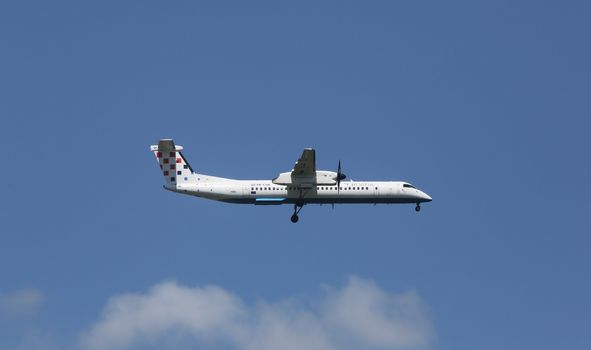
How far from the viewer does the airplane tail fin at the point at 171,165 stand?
68.1m

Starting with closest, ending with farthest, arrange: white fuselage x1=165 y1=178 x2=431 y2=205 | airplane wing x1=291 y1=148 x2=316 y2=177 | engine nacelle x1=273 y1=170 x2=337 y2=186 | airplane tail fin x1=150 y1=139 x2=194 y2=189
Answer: airplane wing x1=291 y1=148 x2=316 y2=177 < engine nacelle x1=273 y1=170 x2=337 y2=186 < white fuselage x1=165 y1=178 x2=431 y2=205 < airplane tail fin x1=150 y1=139 x2=194 y2=189

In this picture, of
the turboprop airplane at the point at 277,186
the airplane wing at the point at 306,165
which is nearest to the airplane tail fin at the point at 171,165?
the turboprop airplane at the point at 277,186

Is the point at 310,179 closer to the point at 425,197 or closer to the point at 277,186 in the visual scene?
the point at 277,186

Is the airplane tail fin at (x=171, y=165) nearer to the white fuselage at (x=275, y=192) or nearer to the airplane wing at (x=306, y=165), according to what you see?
the white fuselage at (x=275, y=192)

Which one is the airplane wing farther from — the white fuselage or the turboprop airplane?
the white fuselage

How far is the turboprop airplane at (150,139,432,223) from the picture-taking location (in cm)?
6631

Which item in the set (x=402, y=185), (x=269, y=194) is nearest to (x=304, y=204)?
(x=269, y=194)

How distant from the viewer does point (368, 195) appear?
68.8 meters

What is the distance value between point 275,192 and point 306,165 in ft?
11.2

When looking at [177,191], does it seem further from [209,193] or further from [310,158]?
[310,158]

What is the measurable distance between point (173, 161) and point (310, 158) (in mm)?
10290

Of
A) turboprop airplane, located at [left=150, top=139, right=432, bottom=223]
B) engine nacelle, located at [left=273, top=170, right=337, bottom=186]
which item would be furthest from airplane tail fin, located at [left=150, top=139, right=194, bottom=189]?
engine nacelle, located at [left=273, top=170, right=337, bottom=186]

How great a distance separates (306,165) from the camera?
65.0 metres

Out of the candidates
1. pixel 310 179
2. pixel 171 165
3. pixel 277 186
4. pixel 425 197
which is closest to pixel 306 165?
pixel 310 179
